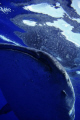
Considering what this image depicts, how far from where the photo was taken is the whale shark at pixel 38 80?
5.76ft

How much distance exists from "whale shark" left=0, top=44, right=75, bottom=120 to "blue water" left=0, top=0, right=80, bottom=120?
16.9ft

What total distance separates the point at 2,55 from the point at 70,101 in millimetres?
1566

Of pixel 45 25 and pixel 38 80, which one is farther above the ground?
pixel 45 25

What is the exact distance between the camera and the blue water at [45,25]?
6227 mm

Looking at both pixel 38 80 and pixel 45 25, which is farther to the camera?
pixel 45 25

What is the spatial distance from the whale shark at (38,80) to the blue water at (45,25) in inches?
203

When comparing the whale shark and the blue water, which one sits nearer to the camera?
the whale shark

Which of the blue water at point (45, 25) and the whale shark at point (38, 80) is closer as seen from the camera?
the whale shark at point (38, 80)

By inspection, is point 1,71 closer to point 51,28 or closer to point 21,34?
point 51,28

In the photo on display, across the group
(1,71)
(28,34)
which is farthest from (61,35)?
(1,71)

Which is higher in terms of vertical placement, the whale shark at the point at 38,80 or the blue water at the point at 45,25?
the blue water at the point at 45,25

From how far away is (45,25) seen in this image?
731cm

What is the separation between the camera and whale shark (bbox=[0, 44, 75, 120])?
5.76ft

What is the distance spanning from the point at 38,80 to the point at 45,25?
6.09 meters
